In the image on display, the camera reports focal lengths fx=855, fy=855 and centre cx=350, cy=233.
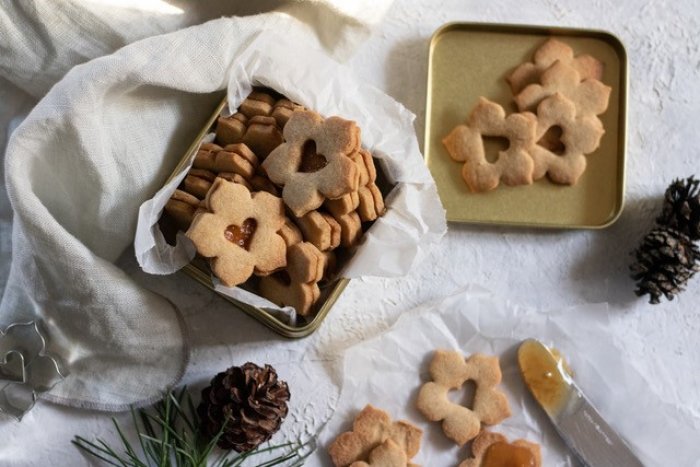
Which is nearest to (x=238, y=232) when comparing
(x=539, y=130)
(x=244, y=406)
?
(x=244, y=406)

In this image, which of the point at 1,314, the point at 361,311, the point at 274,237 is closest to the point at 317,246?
the point at 274,237

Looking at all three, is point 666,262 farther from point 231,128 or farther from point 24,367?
point 24,367

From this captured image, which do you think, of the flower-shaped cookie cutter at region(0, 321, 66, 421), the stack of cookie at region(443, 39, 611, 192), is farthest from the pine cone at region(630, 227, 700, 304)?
the flower-shaped cookie cutter at region(0, 321, 66, 421)

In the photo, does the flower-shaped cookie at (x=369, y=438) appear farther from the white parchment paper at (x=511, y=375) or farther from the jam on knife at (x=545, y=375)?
the jam on knife at (x=545, y=375)

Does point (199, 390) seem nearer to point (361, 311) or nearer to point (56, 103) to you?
point (361, 311)

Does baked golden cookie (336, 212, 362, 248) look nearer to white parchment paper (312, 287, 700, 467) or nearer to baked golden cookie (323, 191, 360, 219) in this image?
baked golden cookie (323, 191, 360, 219)

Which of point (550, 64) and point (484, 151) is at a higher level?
point (550, 64)

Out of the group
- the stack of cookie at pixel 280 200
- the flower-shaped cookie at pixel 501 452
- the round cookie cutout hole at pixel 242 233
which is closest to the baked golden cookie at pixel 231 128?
the stack of cookie at pixel 280 200
